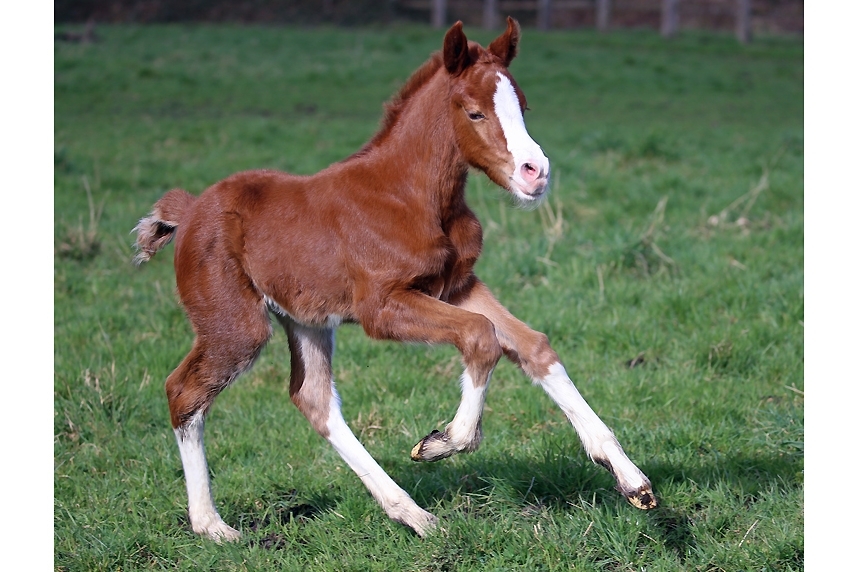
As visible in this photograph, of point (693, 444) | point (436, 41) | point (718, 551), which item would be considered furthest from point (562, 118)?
point (718, 551)

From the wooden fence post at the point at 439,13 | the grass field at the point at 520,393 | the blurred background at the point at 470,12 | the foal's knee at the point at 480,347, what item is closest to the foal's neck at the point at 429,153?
the grass field at the point at 520,393

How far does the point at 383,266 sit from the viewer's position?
12.0 ft

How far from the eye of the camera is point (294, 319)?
395cm

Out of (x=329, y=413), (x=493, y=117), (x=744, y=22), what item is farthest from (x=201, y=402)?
(x=744, y=22)

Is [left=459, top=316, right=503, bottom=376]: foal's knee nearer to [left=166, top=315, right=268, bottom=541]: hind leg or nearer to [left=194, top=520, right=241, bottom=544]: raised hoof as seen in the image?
[left=166, top=315, right=268, bottom=541]: hind leg

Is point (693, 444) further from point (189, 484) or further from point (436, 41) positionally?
point (436, 41)

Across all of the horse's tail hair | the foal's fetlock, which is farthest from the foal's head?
the horse's tail hair

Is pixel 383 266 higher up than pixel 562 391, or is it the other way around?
pixel 383 266

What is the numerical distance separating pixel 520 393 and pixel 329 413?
1309 mm

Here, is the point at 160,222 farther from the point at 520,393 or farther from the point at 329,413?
the point at 520,393

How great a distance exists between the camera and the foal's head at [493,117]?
341 centimetres

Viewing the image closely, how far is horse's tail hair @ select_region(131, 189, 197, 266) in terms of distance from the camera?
4.27m

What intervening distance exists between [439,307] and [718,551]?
1351mm

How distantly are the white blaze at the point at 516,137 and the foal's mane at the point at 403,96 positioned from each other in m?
0.41
